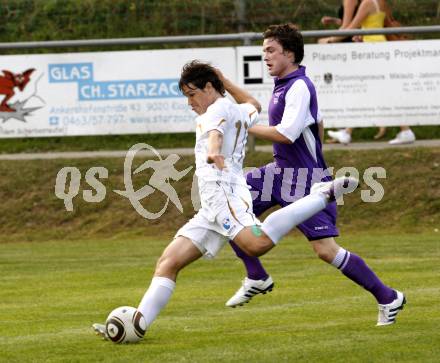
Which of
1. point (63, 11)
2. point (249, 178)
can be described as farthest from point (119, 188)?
point (249, 178)

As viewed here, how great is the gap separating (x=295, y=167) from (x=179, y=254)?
4.78 ft

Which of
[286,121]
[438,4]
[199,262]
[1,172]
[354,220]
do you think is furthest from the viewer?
[438,4]

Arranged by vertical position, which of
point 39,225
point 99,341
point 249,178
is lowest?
point 39,225

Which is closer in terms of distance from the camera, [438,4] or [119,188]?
[119,188]

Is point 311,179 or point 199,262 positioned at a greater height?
point 311,179

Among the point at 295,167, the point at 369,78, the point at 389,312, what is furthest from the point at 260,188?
the point at 369,78

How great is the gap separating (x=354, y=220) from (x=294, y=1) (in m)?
5.73

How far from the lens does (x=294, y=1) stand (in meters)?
20.7

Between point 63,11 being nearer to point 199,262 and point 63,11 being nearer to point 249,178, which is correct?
point 199,262

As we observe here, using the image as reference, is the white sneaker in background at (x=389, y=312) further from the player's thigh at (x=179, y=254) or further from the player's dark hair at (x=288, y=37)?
the player's dark hair at (x=288, y=37)

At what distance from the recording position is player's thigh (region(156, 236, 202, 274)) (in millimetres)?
7922

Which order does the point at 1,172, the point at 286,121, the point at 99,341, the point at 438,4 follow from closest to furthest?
1. the point at 99,341
2. the point at 286,121
3. the point at 1,172
4. the point at 438,4
